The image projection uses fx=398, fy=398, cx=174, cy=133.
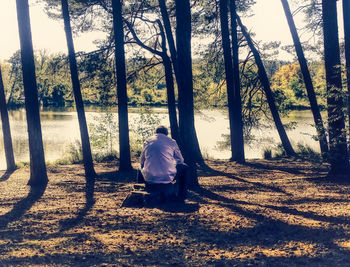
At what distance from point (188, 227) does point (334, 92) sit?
18.2 ft

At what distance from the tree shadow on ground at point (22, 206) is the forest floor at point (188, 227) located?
2 cm

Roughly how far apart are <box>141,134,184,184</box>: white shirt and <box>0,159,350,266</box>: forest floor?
549mm

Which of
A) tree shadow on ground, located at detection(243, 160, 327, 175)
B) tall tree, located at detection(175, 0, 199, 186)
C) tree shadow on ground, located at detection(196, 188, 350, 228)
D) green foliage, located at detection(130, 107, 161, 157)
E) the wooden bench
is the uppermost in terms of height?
tall tree, located at detection(175, 0, 199, 186)

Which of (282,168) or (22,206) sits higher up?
(22,206)

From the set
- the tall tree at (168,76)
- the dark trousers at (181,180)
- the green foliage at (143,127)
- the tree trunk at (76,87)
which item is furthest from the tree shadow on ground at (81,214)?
the green foliage at (143,127)

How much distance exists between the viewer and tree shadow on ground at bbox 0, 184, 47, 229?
6685 mm

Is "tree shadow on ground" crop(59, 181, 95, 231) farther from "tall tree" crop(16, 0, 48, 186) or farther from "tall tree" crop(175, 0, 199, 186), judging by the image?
"tall tree" crop(175, 0, 199, 186)

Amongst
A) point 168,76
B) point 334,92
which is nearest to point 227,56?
point 168,76

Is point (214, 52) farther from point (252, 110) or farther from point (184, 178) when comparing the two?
point (184, 178)

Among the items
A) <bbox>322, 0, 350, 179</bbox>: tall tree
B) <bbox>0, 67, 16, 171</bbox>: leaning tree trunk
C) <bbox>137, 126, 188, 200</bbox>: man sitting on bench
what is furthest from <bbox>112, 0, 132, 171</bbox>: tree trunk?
<bbox>322, 0, 350, 179</bbox>: tall tree

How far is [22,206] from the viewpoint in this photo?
786 cm

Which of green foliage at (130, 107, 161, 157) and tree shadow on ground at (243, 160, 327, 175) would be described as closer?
tree shadow on ground at (243, 160, 327, 175)

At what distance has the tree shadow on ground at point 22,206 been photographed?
263 inches

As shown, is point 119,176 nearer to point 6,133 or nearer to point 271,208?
point 6,133
